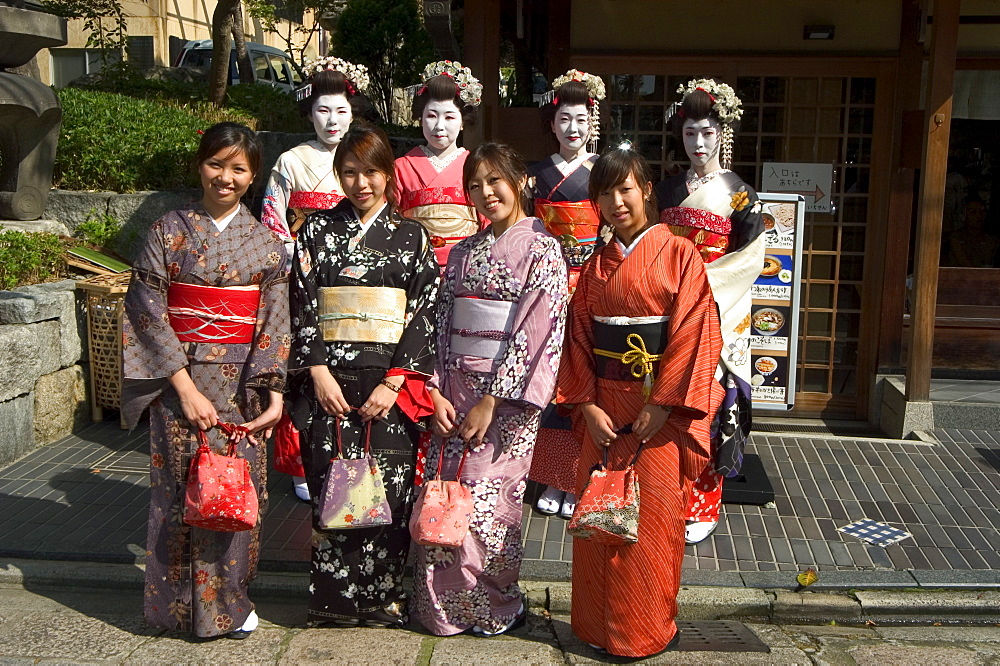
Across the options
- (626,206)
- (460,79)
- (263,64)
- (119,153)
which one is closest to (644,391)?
(626,206)

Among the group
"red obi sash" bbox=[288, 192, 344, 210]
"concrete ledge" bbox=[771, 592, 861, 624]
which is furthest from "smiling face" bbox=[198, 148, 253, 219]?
"concrete ledge" bbox=[771, 592, 861, 624]

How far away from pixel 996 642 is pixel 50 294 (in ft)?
18.1

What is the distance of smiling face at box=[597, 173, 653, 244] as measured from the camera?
346 cm

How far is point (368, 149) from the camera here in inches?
142

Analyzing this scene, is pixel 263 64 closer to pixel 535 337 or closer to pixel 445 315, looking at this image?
pixel 445 315

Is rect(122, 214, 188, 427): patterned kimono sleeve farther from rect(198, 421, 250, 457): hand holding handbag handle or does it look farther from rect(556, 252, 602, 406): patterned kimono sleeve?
rect(556, 252, 602, 406): patterned kimono sleeve

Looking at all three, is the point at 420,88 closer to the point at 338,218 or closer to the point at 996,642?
the point at 338,218

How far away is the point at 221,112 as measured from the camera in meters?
9.18

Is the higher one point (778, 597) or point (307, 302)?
Result: point (307, 302)

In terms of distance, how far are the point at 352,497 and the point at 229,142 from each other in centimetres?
143

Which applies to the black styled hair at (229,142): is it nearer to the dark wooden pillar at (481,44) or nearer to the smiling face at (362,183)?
the smiling face at (362,183)

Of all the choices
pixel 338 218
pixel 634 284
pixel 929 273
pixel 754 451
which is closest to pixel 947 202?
pixel 929 273

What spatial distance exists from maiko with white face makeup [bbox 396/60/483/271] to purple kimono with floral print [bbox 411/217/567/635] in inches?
41.7

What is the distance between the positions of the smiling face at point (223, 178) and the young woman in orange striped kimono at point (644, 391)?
1.34 m
